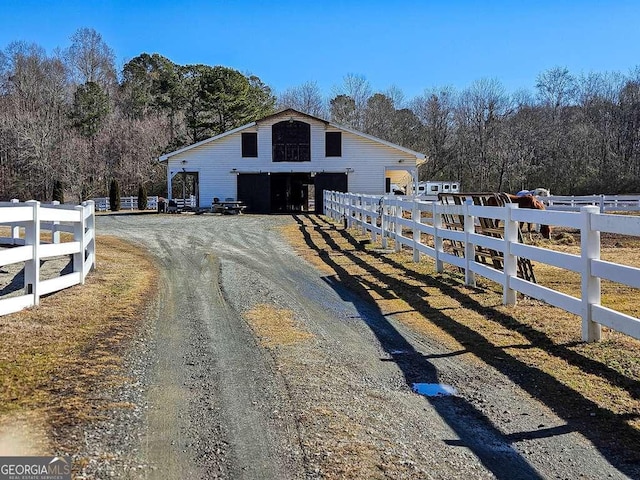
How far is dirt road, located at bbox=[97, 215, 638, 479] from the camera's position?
10.4ft

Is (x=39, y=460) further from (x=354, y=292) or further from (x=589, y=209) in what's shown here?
(x=354, y=292)

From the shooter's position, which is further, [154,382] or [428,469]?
[154,382]

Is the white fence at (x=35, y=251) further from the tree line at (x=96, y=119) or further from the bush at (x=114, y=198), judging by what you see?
the tree line at (x=96, y=119)

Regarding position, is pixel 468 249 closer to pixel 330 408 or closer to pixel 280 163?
pixel 330 408

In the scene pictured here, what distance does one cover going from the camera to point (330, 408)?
3.92 meters

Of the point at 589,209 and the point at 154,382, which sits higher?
the point at 589,209

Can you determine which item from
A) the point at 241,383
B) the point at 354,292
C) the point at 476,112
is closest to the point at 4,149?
the point at 476,112

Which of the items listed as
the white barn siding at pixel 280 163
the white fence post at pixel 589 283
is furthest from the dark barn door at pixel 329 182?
the white fence post at pixel 589 283

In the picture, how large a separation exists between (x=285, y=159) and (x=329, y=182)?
108 inches

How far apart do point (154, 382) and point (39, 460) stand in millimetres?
1379

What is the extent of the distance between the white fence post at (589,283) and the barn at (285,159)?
26.9 meters

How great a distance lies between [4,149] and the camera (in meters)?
47.2

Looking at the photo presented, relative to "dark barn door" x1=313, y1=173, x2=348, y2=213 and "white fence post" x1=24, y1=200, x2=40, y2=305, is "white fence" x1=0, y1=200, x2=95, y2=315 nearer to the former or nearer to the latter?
"white fence post" x1=24, y1=200, x2=40, y2=305

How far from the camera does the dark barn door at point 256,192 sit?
32562 millimetres
